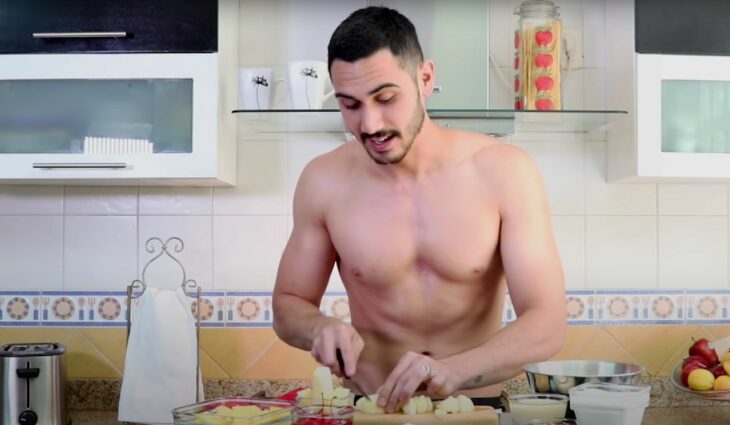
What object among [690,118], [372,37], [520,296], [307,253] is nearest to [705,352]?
[690,118]

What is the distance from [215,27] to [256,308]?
0.82 meters

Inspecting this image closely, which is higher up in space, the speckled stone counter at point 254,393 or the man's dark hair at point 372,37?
the man's dark hair at point 372,37

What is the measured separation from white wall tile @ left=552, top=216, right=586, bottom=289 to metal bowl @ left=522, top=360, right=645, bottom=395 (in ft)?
2.86

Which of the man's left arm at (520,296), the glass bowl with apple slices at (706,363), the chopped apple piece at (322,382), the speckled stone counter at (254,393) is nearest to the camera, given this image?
the chopped apple piece at (322,382)

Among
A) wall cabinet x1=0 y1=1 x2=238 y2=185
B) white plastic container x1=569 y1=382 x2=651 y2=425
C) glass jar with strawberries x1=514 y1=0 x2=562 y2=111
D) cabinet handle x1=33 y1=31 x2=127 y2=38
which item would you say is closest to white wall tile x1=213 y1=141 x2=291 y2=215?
wall cabinet x1=0 y1=1 x2=238 y2=185

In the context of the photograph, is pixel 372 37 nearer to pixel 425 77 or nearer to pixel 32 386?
pixel 425 77

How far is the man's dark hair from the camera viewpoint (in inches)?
69.2

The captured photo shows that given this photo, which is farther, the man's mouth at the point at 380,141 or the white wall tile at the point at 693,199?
the white wall tile at the point at 693,199

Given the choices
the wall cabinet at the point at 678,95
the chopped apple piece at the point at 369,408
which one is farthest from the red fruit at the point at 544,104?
the chopped apple piece at the point at 369,408

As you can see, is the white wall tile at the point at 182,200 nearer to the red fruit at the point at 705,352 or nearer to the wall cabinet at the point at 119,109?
the wall cabinet at the point at 119,109

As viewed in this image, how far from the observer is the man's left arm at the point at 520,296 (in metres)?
1.64

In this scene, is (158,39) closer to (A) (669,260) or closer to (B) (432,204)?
(B) (432,204)

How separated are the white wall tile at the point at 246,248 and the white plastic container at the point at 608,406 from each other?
4.81 ft

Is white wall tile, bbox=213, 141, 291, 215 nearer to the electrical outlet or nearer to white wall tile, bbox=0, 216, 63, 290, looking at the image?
white wall tile, bbox=0, 216, 63, 290
